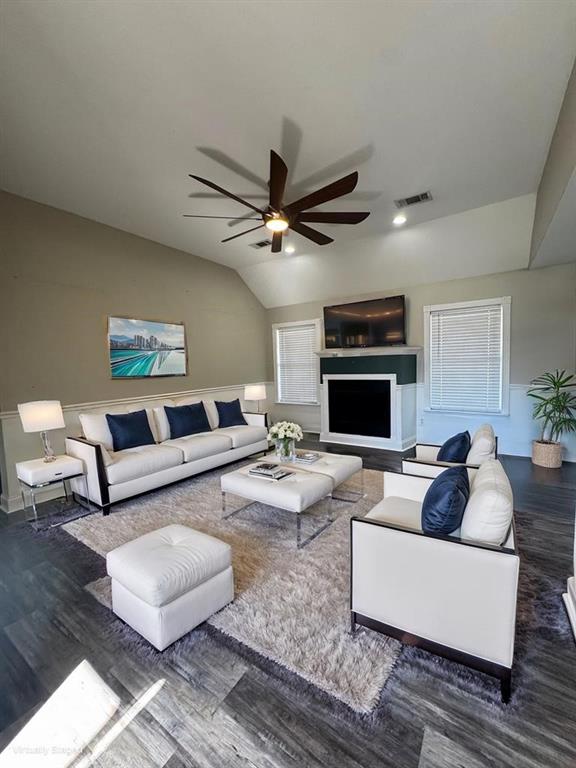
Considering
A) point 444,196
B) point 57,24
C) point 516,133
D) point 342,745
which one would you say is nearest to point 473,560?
point 342,745

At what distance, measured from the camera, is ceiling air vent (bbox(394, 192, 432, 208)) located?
382cm

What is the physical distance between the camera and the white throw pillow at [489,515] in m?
1.51

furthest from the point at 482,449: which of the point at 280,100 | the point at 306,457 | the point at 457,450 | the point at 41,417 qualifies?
the point at 41,417

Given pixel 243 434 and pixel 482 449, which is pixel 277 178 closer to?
pixel 482 449

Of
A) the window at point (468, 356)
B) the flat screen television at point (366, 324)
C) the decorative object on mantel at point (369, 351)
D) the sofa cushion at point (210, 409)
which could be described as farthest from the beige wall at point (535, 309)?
the sofa cushion at point (210, 409)

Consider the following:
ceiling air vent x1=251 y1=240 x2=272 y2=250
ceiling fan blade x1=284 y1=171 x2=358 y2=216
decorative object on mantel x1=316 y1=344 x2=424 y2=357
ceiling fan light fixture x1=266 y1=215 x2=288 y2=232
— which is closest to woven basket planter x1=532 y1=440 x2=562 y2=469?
decorative object on mantel x1=316 y1=344 x2=424 y2=357

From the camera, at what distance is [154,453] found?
3.82 metres

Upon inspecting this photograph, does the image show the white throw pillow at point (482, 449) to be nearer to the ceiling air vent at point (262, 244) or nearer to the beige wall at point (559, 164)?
the beige wall at point (559, 164)

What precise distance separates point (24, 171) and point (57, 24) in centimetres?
183

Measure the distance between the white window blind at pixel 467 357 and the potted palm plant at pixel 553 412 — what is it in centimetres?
49

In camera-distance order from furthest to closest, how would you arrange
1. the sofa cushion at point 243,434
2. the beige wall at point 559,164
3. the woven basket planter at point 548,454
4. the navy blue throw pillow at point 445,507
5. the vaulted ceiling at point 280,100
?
the sofa cushion at point 243,434
the woven basket planter at point 548,454
the beige wall at point 559,164
the vaulted ceiling at point 280,100
the navy blue throw pillow at point 445,507

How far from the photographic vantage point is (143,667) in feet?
5.37

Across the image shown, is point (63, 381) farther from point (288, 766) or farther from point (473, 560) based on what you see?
point (473, 560)

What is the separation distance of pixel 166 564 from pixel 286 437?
1.80m
